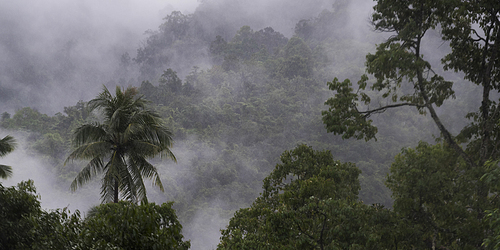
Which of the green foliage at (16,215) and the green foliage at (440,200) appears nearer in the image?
the green foliage at (16,215)

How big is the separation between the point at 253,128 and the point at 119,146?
4445 cm

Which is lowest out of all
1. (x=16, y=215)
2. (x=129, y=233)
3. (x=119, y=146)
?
(x=129, y=233)

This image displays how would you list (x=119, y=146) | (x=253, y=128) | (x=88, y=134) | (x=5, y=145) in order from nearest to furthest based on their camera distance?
(x=88, y=134) < (x=119, y=146) < (x=5, y=145) < (x=253, y=128)

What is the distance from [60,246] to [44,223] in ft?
2.14

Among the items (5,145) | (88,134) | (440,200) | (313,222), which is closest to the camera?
(313,222)

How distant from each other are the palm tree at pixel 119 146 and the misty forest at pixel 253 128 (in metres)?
0.05

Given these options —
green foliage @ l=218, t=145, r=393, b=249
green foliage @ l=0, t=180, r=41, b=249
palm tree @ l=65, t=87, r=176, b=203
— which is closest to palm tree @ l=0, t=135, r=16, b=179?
palm tree @ l=65, t=87, r=176, b=203

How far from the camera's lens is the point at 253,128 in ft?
172

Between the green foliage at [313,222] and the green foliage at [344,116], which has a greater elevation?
the green foliage at [344,116]

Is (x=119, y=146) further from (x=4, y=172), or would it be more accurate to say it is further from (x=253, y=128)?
(x=253, y=128)

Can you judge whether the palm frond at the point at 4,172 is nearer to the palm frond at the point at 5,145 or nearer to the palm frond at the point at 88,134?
the palm frond at the point at 5,145

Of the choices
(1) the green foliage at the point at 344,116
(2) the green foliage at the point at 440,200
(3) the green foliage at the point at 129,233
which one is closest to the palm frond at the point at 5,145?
(3) the green foliage at the point at 129,233

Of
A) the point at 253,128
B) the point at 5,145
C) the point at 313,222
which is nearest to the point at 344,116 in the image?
the point at 313,222

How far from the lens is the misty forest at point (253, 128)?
7074mm
